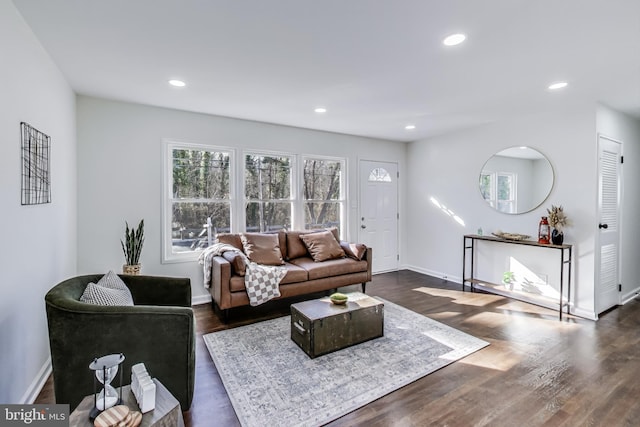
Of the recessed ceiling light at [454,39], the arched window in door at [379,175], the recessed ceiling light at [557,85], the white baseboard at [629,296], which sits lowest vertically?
the white baseboard at [629,296]

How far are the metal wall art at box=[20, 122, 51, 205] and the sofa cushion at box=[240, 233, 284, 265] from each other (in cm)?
191

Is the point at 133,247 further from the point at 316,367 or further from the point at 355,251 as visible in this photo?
the point at 355,251

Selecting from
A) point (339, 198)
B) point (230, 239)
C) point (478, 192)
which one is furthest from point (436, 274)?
point (230, 239)

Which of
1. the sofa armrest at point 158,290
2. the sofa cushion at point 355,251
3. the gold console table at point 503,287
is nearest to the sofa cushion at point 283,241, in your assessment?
the sofa cushion at point 355,251

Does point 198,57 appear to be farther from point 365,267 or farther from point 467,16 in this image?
point 365,267

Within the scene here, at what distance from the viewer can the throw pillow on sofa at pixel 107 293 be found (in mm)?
1865

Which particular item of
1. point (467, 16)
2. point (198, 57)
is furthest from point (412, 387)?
point (198, 57)

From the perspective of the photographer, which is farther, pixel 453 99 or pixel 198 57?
pixel 453 99

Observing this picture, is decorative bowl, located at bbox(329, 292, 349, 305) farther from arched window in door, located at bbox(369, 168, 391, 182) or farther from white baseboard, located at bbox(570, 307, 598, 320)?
arched window in door, located at bbox(369, 168, 391, 182)

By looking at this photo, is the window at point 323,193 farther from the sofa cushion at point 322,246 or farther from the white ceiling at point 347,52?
the white ceiling at point 347,52

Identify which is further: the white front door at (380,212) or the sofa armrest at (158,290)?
the white front door at (380,212)

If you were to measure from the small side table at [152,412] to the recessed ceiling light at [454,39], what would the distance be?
8.59 ft

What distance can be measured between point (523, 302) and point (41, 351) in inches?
194

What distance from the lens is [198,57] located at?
238 cm
